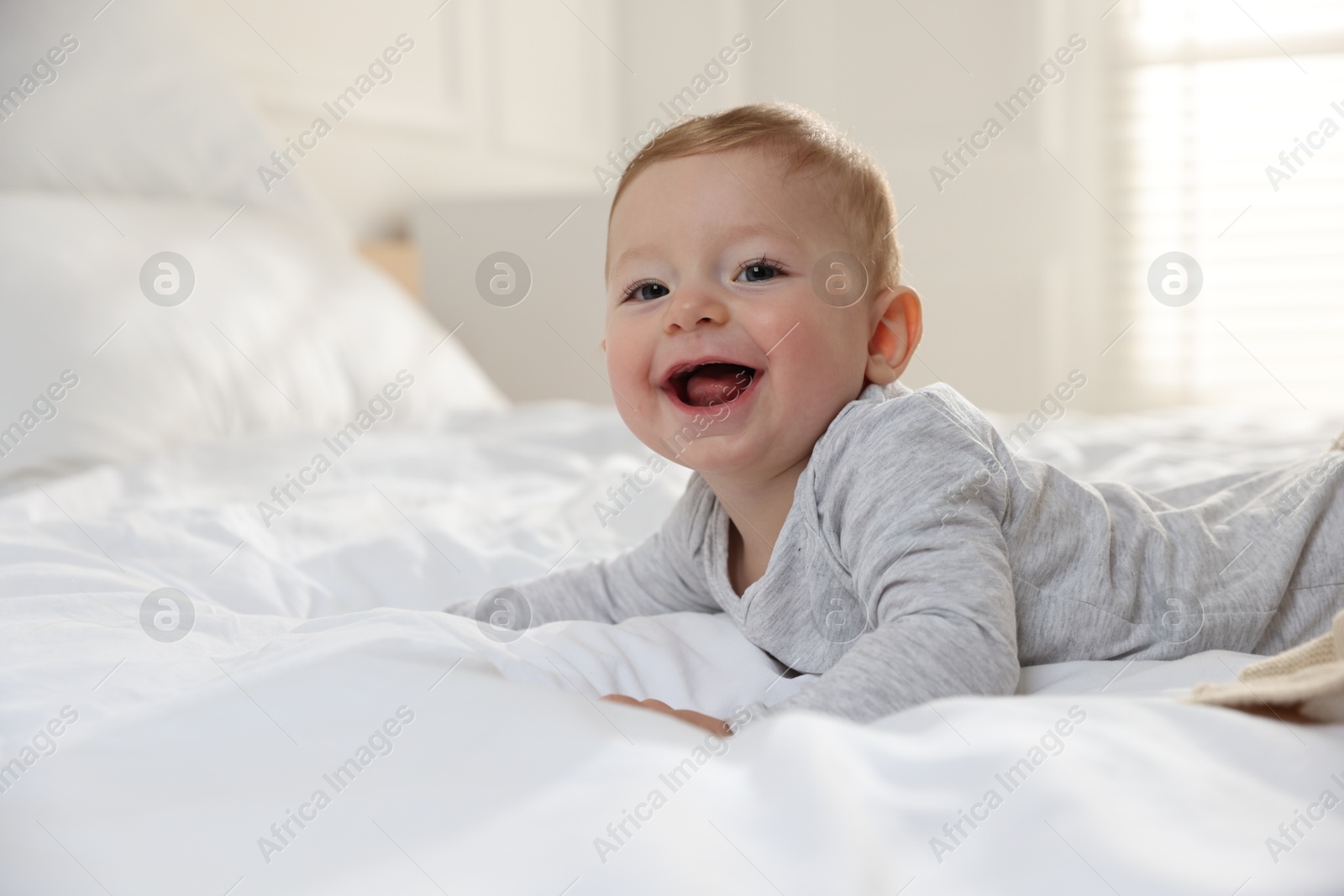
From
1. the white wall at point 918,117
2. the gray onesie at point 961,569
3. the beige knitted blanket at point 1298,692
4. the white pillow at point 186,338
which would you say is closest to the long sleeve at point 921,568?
the gray onesie at point 961,569

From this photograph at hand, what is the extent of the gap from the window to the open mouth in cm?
292

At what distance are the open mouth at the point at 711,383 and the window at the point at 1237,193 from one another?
9.57 ft

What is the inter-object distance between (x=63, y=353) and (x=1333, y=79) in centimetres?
346

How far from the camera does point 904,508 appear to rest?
0.61m

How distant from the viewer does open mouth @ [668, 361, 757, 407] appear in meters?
0.72

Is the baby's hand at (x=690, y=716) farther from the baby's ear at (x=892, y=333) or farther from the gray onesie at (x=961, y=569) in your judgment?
the baby's ear at (x=892, y=333)

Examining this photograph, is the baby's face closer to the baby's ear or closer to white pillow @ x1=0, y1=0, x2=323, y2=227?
the baby's ear

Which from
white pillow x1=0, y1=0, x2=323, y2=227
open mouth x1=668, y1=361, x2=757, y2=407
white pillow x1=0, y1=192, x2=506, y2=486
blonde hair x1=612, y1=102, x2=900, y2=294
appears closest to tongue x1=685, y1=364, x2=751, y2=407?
open mouth x1=668, y1=361, x2=757, y2=407

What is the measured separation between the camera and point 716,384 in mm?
735

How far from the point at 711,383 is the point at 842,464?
12 centimetres

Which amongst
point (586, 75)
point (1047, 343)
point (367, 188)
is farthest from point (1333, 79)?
point (367, 188)

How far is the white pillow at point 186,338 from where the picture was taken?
113cm

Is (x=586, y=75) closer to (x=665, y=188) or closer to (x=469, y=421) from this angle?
(x=469, y=421)

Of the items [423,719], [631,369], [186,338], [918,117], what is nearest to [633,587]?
[631,369]
